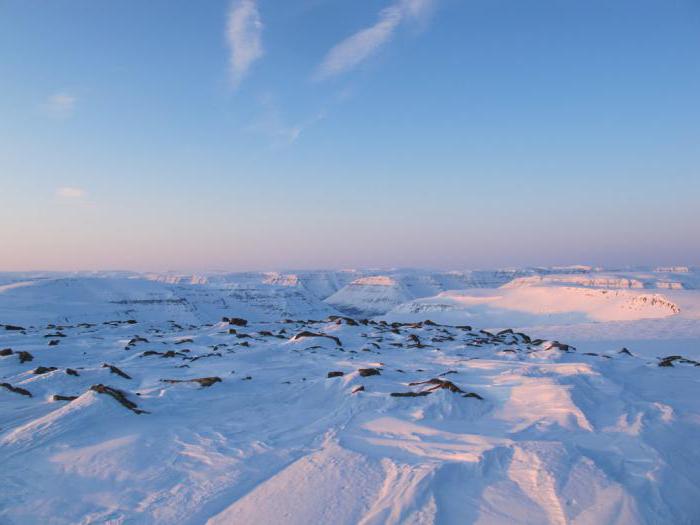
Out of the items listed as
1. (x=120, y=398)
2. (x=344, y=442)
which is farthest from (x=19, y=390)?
(x=344, y=442)

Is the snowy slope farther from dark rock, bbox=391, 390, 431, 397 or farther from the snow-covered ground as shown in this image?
dark rock, bbox=391, 390, 431, 397

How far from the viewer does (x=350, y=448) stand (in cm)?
477

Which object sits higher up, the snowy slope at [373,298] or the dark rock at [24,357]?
the dark rock at [24,357]

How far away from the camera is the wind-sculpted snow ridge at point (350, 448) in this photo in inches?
141

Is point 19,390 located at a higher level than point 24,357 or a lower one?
higher

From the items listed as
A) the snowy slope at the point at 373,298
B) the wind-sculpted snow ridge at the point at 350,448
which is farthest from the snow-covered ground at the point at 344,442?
the snowy slope at the point at 373,298

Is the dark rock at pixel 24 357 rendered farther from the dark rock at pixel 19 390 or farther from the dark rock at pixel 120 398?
the dark rock at pixel 120 398

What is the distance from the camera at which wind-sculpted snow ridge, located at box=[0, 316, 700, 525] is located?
358cm

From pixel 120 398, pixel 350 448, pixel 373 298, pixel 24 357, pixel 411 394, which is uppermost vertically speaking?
pixel 120 398

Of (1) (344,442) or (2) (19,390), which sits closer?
(1) (344,442)

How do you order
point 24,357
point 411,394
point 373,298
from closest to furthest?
point 411,394
point 24,357
point 373,298

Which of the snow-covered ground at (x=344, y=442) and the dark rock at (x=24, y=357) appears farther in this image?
the dark rock at (x=24, y=357)

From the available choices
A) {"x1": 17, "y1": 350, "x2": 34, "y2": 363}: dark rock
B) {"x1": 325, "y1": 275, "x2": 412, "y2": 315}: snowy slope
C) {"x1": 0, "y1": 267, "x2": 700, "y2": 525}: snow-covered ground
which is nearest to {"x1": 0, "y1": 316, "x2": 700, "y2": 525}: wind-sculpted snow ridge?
{"x1": 0, "y1": 267, "x2": 700, "y2": 525}: snow-covered ground

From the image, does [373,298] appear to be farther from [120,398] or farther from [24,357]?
[120,398]
